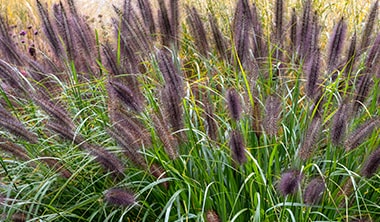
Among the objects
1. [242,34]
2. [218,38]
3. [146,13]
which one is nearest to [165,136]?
[242,34]

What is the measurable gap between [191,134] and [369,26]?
1077mm

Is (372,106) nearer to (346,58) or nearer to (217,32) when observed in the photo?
(346,58)

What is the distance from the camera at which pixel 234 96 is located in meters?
2.29

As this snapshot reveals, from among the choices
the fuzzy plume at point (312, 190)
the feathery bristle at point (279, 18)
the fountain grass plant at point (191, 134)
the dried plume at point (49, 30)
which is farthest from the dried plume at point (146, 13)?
the fuzzy plume at point (312, 190)

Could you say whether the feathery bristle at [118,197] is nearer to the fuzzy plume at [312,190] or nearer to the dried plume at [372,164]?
the fuzzy plume at [312,190]

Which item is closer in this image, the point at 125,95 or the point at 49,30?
the point at 125,95

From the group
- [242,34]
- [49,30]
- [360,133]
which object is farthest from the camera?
[49,30]

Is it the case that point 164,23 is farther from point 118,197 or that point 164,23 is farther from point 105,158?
point 118,197

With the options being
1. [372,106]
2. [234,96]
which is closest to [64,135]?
[234,96]

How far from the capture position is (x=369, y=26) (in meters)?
3.05

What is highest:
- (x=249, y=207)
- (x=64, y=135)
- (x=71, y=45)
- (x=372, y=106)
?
(x=71, y=45)

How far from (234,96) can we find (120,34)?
108cm

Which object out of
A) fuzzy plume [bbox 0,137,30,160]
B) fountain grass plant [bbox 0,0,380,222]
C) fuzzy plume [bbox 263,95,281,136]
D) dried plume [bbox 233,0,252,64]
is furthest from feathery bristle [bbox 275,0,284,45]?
fuzzy plume [bbox 0,137,30,160]

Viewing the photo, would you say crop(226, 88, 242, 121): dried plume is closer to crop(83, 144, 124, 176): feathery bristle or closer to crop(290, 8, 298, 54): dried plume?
crop(83, 144, 124, 176): feathery bristle
